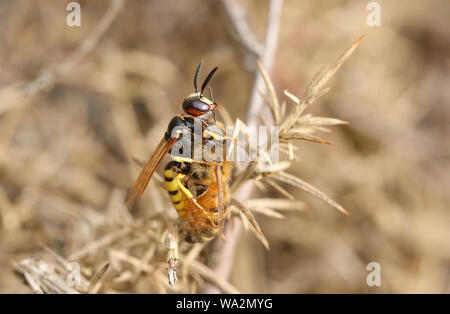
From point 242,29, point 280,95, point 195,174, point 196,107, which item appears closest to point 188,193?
point 195,174

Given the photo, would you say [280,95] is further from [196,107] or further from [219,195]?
[219,195]

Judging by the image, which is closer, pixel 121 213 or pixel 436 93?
pixel 121 213

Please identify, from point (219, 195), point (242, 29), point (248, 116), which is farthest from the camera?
point (242, 29)

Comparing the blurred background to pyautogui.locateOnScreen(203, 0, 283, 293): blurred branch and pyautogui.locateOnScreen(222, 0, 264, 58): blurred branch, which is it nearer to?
pyautogui.locateOnScreen(222, 0, 264, 58): blurred branch

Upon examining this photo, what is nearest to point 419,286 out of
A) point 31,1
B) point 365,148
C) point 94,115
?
point 365,148

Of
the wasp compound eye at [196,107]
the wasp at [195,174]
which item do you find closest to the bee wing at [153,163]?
the wasp at [195,174]

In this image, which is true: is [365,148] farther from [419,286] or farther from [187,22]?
[187,22]

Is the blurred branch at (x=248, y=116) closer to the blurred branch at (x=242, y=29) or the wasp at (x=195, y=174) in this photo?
the blurred branch at (x=242, y=29)

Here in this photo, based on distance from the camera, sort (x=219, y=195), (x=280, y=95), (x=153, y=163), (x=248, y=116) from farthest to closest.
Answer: (x=280, y=95) → (x=248, y=116) → (x=153, y=163) → (x=219, y=195)
